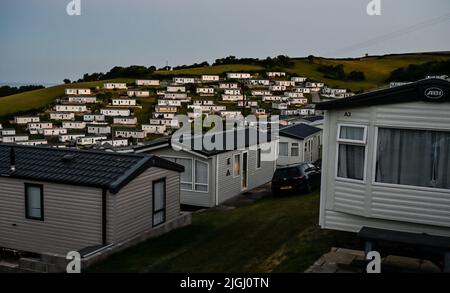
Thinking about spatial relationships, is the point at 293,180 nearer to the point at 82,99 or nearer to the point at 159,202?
the point at 159,202

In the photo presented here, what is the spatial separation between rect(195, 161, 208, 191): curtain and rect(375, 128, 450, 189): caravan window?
10657 mm

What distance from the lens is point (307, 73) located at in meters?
157

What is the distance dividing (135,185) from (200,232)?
2537 millimetres

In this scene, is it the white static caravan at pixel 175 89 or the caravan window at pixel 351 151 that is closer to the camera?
the caravan window at pixel 351 151

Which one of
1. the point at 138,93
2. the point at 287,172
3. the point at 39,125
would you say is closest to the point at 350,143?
the point at 287,172

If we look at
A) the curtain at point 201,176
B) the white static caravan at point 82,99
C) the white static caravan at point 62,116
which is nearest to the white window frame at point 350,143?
the curtain at point 201,176

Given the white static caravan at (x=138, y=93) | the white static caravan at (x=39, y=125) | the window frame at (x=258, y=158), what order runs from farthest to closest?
the white static caravan at (x=138, y=93) < the white static caravan at (x=39, y=125) < the window frame at (x=258, y=158)

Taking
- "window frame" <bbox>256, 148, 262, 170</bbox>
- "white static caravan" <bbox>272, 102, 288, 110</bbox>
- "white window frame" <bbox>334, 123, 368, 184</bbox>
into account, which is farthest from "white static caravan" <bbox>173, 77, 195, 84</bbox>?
"white window frame" <bbox>334, 123, 368, 184</bbox>

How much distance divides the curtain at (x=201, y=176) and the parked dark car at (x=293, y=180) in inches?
108

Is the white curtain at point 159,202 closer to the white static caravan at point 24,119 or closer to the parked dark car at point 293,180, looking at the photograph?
the parked dark car at point 293,180

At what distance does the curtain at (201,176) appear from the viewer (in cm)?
1984

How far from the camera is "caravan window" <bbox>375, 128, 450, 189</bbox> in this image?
938cm

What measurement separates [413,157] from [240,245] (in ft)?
15.3
